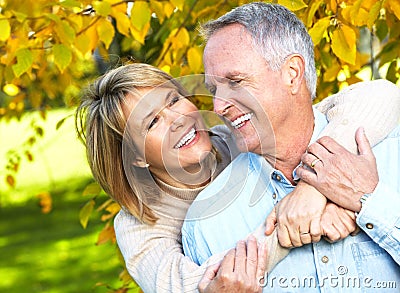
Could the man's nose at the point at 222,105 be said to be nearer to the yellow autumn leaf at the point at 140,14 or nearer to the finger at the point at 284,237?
the finger at the point at 284,237

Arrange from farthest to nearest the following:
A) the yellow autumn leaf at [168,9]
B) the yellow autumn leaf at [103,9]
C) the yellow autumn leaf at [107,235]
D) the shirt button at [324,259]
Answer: the yellow autumn leaf at [107,235]
the yellow autumn leaf at [168,9]
the yellow autumn leaf at [103,9]
the shirt button at [324,259]

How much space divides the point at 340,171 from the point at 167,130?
53cm

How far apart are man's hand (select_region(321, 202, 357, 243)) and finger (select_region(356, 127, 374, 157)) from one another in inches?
6.4

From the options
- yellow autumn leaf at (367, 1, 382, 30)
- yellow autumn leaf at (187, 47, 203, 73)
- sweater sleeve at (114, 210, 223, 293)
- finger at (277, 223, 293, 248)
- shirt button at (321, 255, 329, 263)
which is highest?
yellow autumn leaf at (367, 1, 382, 30)

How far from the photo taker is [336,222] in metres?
1.96

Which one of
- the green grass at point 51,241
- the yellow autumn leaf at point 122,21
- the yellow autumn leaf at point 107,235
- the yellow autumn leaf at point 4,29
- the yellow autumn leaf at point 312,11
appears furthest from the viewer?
the green grass at point 51,241

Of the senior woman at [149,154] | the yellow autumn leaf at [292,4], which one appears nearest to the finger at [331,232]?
the senior woman at [149,154]

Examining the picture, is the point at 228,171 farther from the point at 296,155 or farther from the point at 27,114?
the point at 27,114

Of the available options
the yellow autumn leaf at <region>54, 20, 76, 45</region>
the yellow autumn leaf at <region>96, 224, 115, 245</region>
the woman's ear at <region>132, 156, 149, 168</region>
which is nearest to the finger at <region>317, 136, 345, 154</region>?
the woman's ear at <region>132, 156, 149, 168</region>

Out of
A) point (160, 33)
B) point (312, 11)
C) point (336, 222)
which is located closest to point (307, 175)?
point (336, 222)

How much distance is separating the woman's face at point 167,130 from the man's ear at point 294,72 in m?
0.31

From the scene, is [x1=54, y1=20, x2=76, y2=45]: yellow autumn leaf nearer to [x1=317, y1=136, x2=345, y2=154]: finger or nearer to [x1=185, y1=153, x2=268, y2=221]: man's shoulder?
[x1=185, y1=153, x2=268, y2=221]: man's shoulder

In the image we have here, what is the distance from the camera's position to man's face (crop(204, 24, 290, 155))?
2088 mm

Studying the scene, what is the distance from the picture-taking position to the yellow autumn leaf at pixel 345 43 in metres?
2.37
